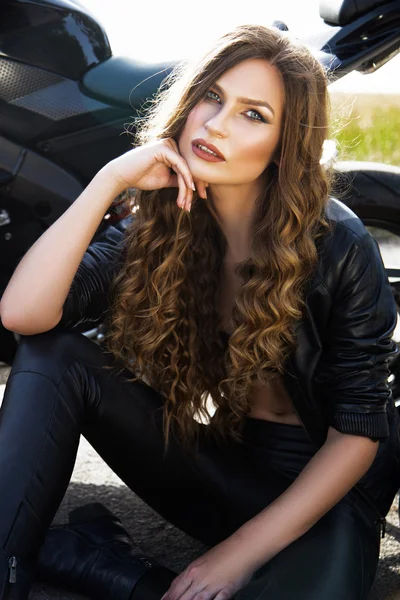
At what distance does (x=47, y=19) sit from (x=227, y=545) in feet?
4.85

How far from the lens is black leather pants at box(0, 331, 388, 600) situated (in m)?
1.74

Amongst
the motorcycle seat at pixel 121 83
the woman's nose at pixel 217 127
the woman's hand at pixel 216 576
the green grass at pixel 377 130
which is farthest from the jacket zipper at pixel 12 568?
the green grass at pixel 377 130

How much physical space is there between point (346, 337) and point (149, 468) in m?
0.52

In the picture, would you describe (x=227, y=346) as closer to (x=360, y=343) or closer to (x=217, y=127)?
(x=360, y=343)

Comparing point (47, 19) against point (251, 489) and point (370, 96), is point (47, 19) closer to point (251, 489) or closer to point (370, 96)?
point (251, 489)

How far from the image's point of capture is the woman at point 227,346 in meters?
1.81

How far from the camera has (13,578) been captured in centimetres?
172

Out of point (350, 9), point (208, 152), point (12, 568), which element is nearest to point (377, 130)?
point (350, 9)

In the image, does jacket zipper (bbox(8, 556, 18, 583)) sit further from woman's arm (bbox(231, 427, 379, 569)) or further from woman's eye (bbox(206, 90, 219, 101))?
woman's eye (bbox(206, 90, 219, 101))

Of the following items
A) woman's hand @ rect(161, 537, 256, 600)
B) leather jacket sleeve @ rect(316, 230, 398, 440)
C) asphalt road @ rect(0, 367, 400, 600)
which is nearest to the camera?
woman's hand @ rect(161, 537, 256, 600)

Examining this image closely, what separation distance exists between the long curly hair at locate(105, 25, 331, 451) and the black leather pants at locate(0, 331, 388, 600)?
58 mm

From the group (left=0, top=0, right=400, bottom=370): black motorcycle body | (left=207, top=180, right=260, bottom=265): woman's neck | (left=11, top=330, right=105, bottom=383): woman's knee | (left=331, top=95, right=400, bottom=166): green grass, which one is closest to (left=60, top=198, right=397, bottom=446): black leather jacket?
(left=207, top=180, right=260, bottom=265): woman's neck

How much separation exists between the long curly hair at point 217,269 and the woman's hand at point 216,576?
291mm

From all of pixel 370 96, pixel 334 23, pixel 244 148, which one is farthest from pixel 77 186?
pixel 370 96
